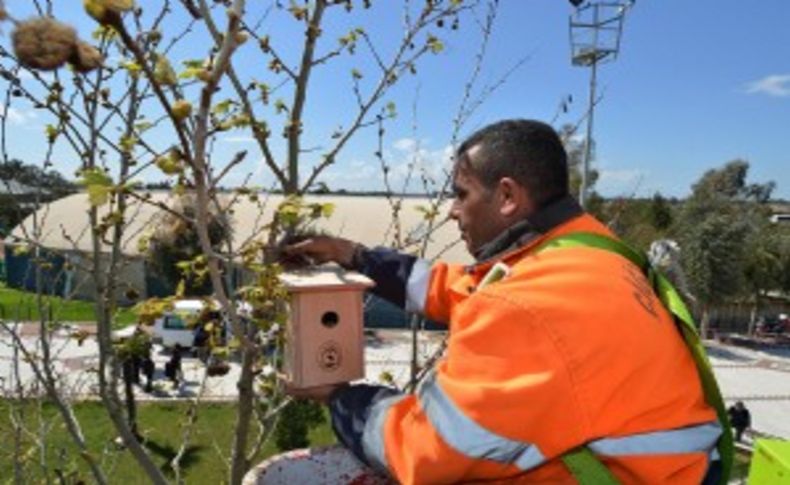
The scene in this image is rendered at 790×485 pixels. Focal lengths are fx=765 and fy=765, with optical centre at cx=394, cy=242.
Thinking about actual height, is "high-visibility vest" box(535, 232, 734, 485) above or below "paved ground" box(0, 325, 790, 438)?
above

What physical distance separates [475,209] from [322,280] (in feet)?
2.33

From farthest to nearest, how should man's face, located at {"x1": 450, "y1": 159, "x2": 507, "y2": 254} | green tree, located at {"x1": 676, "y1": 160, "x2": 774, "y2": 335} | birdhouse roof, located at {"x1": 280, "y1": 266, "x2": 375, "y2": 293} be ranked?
1. green tree, located at {"x1": 676, "y1": 160, "x2": 774, "y2": 335}
2. birdhouse roof, located at {"x1": 280, "y1": 266, "x2": 375, "y2": 293}
3. man's face, located at {"x1": 450, "y1": 159, "x2": 507, "y2": 254}

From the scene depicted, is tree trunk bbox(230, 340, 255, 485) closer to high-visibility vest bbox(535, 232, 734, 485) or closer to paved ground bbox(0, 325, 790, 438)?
high-visibility vest bbox(535, 232, 734, 485)

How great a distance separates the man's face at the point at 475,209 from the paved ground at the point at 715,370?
1309cm

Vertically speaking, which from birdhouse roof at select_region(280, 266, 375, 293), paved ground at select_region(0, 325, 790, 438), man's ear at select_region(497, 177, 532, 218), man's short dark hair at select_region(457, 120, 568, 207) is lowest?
paved ground at select_region(0, 325, 790, 438)

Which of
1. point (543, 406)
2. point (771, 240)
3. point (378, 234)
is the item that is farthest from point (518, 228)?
point (771, 240)

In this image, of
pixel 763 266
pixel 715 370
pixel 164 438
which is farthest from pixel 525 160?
pixel 763 266

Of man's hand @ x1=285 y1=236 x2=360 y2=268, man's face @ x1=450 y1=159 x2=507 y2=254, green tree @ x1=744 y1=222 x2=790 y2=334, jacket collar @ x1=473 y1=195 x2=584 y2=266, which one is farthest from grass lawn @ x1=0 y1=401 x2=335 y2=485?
green tree @ x1=744 y1=222 x2=790 y2=334

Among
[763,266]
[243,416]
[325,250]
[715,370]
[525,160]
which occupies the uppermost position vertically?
[525,160]

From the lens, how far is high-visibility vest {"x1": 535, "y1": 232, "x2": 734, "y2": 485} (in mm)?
1732

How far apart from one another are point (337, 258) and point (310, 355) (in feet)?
2.16

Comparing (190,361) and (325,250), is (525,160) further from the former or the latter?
(190,361)

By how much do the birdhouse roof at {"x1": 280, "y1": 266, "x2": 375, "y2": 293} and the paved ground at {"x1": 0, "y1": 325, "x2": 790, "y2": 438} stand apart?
12.5m

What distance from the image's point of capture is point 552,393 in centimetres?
163
